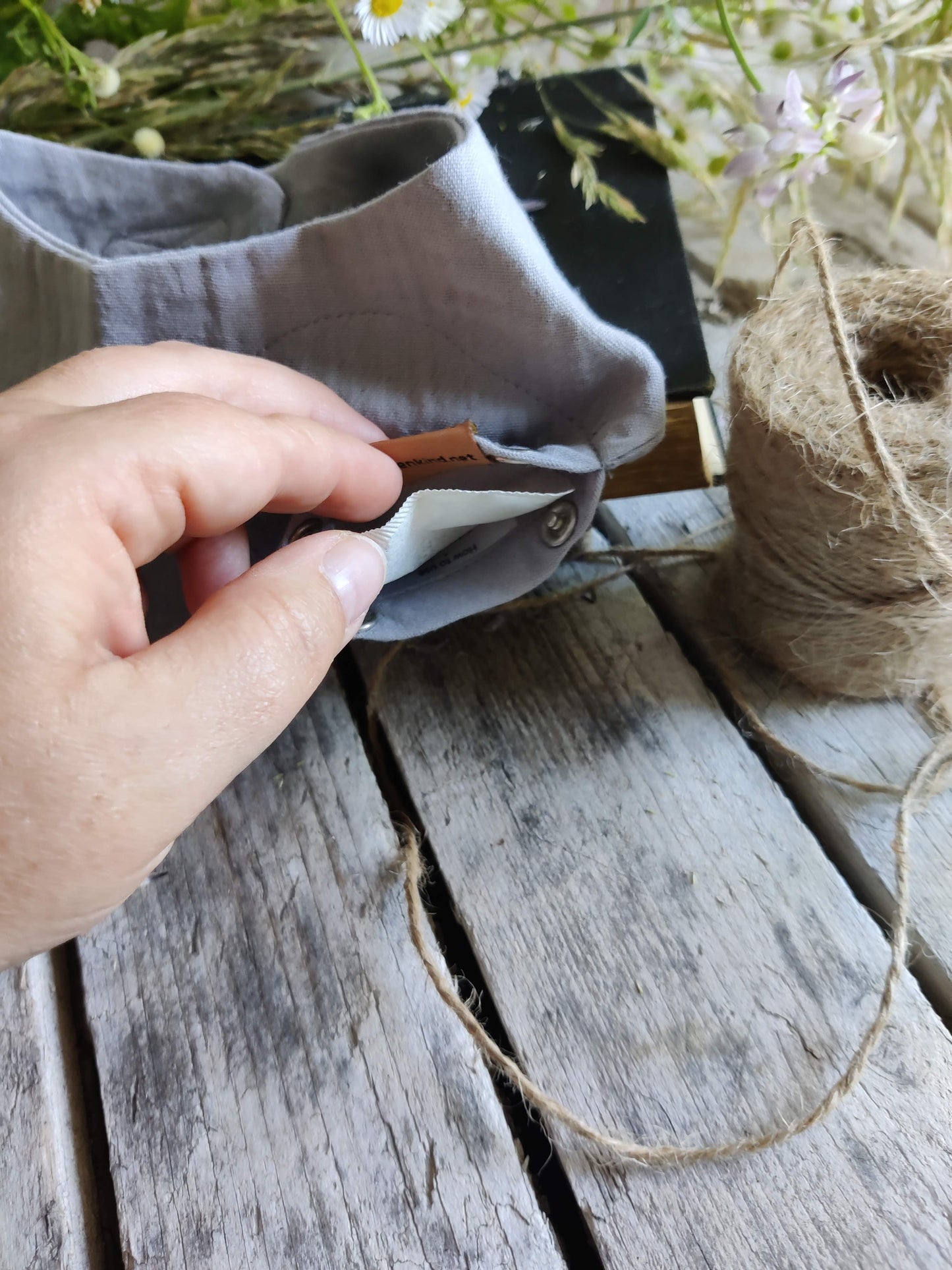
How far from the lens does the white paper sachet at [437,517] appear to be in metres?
0.37

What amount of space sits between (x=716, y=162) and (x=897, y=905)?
513mm

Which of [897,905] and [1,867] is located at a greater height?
[1,867]

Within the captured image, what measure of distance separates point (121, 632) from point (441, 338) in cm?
22

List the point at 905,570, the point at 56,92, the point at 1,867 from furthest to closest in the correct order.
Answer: the point at 56,92
the point at 905,570
the point at 1,867

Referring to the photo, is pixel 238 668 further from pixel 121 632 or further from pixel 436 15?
pixel 436 15

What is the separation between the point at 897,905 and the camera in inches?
15.0

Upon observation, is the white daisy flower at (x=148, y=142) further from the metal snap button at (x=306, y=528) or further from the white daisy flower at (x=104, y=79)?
the metal snap button at (x=306, y=528)

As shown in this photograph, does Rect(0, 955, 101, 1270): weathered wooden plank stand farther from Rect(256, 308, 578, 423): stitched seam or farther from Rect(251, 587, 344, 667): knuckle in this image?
Rect(256, 308, 578, 423): stitched seam

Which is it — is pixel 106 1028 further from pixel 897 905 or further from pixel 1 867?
pixel 897 905

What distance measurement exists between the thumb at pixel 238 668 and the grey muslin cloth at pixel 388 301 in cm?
10

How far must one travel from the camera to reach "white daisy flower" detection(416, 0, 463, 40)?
1.63 ft

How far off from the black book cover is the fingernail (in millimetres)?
217

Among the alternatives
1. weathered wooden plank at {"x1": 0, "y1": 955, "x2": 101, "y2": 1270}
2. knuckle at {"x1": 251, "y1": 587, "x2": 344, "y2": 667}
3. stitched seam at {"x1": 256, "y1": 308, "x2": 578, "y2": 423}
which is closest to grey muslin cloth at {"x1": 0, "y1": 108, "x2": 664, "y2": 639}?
stitched seam at {"x1": 256, "y1": 308, "x2": 578, "y2": 423}

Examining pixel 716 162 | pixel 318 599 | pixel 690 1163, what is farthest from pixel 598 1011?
pixel 716 162
